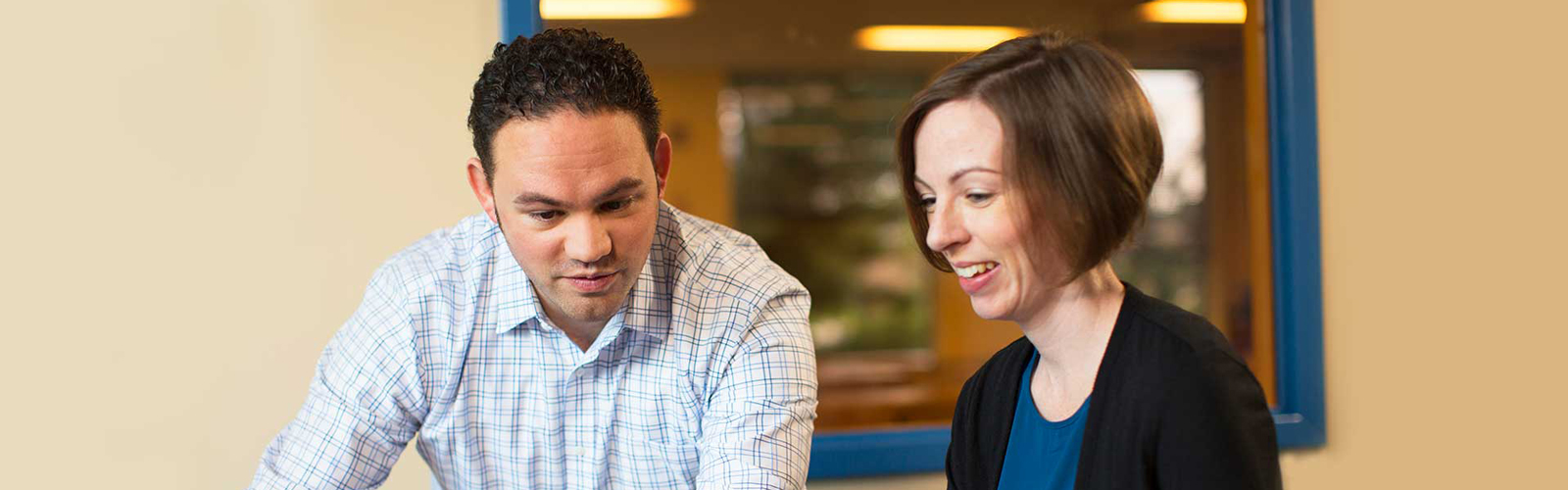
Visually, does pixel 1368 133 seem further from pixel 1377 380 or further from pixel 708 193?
pixel 708 193

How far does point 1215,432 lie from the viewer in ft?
3.73

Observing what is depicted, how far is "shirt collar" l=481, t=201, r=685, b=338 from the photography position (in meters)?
1.79

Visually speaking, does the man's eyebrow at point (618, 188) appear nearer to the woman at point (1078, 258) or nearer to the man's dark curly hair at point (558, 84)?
the man's dark curly hair at point (558, 84)

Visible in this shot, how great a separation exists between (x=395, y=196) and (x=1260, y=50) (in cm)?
190

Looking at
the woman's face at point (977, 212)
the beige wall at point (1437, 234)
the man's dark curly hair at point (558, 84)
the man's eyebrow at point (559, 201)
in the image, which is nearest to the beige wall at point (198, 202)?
the man's dark curly hair at point (558, 84)

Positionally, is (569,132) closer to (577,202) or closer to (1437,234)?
(577,202)

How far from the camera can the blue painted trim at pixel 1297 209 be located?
2.66m

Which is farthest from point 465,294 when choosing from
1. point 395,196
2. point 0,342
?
point 0,342

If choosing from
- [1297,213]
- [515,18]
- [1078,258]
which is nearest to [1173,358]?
[1078,258]

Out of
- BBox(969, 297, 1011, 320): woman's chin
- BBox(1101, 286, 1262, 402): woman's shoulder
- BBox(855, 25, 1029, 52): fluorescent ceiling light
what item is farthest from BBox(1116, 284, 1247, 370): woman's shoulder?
BBox(855, 25, 1029, 52): fluorescent ceiling light

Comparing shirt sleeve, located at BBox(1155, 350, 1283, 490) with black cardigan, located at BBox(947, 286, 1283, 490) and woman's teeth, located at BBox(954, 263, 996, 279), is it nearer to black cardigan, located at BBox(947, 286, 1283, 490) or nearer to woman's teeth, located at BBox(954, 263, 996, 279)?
black cardigan, located at BBox(947, 286, 1283, 490)

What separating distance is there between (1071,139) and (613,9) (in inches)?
113

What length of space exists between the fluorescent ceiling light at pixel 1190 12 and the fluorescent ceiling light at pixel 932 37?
0.49 m

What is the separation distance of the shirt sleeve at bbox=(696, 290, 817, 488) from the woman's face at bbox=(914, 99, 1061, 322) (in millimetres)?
468
